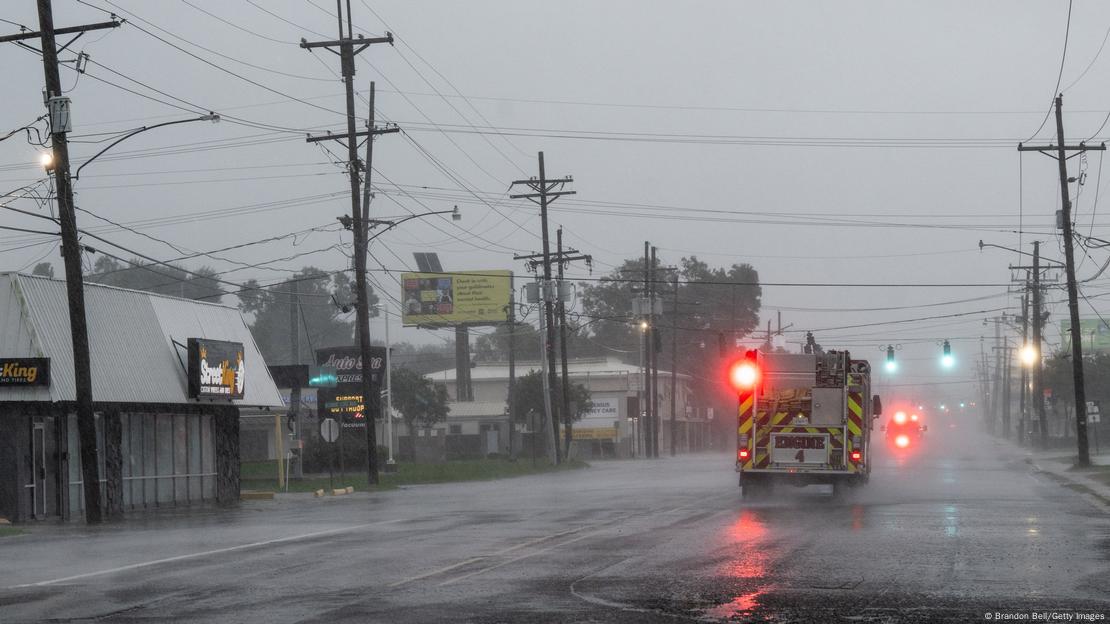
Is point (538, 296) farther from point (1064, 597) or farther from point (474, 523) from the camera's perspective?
point (1064, 597)

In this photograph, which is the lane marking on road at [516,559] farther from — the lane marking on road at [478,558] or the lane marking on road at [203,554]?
the lane marking on road at [203,554]

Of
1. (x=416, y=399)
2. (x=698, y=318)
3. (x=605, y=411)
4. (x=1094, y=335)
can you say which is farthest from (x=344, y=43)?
(x=1094, y=335)

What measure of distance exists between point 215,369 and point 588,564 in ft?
64.7

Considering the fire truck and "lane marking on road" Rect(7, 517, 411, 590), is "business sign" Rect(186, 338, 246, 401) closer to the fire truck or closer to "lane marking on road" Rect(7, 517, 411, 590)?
"lane marking on road" Rect(7, 517, 411, 590)

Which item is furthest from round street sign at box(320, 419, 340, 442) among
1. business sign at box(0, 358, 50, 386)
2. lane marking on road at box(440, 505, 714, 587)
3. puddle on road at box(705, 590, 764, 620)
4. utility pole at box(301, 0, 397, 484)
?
puddle on road at box(705, 590, 764, 620)

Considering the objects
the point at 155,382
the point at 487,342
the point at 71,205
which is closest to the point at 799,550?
the point at 71,205

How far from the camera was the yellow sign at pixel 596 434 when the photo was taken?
88669 mm

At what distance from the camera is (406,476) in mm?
46531

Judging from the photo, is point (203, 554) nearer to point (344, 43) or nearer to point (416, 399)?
point (344, 43)

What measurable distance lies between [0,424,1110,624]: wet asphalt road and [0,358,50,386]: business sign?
315 cm

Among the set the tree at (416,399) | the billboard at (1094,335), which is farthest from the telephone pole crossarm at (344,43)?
the billboard at (1094,335)

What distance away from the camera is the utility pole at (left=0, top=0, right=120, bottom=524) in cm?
2586

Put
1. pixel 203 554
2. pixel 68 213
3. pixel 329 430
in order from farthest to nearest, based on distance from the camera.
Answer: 1. pixel 329 430
2. pixel 68 213
3. pixel 203 554

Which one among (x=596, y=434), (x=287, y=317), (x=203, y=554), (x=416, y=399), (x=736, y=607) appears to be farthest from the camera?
(x=287, y=317)
